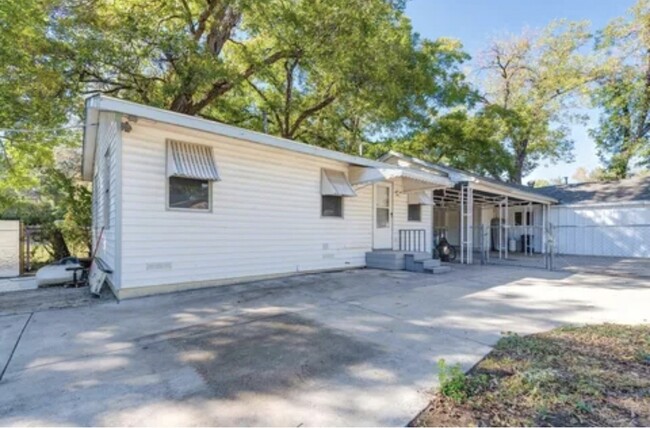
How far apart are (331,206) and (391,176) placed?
1782mm

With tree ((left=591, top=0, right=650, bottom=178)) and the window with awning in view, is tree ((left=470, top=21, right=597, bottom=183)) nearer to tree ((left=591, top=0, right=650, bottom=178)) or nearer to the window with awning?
tree ((left=591, top=0, right=650, bottom=178))

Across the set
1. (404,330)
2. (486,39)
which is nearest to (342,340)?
(404,330)

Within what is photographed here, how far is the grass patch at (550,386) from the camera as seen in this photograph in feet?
7.54

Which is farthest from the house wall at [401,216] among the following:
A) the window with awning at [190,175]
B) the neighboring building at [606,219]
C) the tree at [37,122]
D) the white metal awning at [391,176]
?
the tree at [37,122]

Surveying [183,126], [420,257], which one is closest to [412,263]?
[420,257]

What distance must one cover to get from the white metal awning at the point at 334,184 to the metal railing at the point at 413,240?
296 cm

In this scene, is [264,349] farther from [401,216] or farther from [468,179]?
[468,179]

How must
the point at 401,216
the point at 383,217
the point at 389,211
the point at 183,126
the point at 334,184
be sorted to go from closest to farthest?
the point at 183,126 < the point at 334,184 < the point at 383,217 < the point at 389,211 < the point at 401,216

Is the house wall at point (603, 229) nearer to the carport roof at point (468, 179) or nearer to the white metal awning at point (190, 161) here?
the carport roof at point (468, 179)

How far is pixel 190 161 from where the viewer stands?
6480 mm

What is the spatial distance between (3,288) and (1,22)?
6596 millimetres

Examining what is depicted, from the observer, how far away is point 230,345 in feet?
12.1

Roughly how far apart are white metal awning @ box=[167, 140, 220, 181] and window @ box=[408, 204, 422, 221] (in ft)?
23.1

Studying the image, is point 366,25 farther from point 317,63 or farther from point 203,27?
point 203,27
